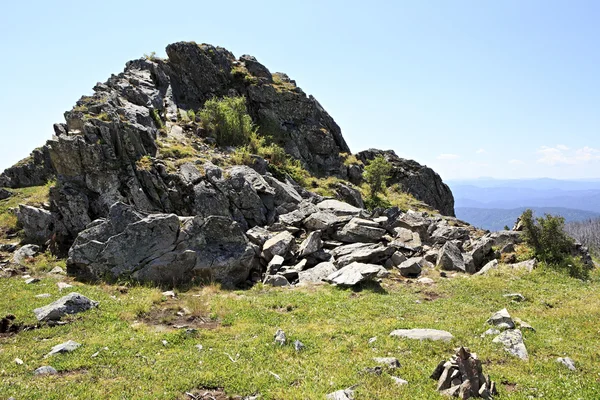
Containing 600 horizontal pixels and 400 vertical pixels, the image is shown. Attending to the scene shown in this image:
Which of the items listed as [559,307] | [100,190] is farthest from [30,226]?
[559,307]

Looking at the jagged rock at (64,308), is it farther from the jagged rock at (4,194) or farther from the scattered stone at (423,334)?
the jagged rock at (4,194)

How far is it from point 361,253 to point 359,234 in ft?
11.8

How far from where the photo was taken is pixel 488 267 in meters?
24.3

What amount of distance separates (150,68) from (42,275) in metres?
37.5

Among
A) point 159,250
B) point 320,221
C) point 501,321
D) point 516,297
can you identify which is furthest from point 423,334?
point 320,221

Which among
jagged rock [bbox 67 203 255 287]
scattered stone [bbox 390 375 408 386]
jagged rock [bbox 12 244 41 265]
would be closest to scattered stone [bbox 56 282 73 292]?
jagged rock [bbox 67 203 255 287]

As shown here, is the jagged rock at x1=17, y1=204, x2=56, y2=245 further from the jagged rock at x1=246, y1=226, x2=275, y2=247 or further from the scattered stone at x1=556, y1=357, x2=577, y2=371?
the scattered stone at x1=556, y1=357, x2=577, y2=371

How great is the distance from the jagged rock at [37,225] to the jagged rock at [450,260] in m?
28.0

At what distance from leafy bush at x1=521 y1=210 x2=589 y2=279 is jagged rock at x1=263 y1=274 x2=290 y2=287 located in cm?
1689

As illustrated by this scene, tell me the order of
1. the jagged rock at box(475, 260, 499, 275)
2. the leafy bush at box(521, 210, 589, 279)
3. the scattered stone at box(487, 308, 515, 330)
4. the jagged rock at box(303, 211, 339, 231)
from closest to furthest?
the scattered stone at box(487, 308, 515, 330), the leafy bush at box(521, 210, 589, 279), the jagged rock at box(475, 260, 499, 275), the jagged rock at box(303, 211, 339, 231)

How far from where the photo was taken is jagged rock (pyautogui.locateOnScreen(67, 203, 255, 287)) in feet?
68.9

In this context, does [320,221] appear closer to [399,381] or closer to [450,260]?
[450,260]

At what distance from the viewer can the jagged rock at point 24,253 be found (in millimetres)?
23172

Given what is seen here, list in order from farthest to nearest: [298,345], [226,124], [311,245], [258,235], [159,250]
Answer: [226,124], [258,235], [311,245], [159,250], [298,345]
